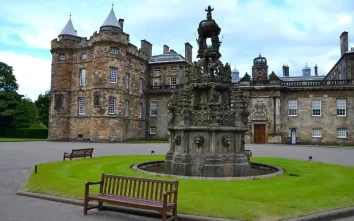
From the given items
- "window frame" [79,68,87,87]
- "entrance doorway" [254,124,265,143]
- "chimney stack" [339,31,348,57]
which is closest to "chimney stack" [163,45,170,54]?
"window frame" [79,68,87,87]

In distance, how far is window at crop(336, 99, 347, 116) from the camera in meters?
38.5

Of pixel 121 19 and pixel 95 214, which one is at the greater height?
pixel 121 19

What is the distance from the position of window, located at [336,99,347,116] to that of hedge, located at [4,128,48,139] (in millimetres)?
42254

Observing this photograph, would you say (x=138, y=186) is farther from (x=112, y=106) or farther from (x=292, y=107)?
(x=292, y=107)

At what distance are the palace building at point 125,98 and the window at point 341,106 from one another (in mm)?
107

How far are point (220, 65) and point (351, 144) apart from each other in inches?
1244

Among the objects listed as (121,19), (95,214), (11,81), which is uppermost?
(121,19)

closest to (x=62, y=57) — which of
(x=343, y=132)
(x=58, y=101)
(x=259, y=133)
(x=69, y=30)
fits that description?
(x=69, y=30)

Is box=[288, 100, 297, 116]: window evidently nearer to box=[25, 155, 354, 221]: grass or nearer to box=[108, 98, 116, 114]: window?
box=[108, 98, 116, 114]: window

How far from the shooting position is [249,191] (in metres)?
8.85

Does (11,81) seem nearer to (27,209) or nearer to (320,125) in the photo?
(320,125)

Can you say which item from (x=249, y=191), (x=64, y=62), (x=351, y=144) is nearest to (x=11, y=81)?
(x=64, y=62)

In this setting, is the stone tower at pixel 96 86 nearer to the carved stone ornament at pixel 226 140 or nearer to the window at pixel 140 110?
the window at pixel 140 110

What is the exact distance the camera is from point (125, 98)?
41281 millimetres
